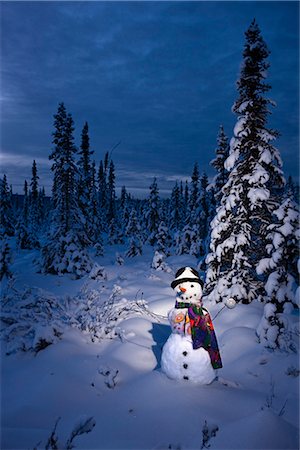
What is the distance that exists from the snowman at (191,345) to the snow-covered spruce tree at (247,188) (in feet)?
13.4

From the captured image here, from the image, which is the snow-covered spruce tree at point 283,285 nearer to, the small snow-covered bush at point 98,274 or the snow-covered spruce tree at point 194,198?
the small snow-covered bush at point 98,274

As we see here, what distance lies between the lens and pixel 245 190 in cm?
Answer: 948

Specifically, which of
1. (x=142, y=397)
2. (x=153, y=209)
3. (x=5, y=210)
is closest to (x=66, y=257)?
(x=142, y=397)

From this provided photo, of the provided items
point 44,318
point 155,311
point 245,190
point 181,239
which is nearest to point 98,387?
point 44,318

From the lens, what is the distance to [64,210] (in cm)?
1870

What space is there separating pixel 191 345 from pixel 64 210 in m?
15.5

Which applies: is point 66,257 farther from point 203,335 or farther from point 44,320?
point 203,335

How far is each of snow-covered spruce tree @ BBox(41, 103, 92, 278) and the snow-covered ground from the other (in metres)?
11.6

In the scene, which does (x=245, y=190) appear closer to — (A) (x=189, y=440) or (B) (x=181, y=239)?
(A) (x=189, y=440)

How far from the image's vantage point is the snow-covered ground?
11.1ft

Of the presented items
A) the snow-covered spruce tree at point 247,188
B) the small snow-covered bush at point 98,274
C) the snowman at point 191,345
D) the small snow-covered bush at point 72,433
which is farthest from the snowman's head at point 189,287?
the small snow-covered bush at point 98,274

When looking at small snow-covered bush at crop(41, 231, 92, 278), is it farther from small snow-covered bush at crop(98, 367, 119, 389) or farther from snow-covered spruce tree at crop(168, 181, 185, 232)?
snow-covered spruce tree at crop(168, 181, 185, 232)

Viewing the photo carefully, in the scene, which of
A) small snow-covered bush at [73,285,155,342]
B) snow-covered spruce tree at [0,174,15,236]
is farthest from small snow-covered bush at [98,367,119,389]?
snow-covered spruce tree at [0,174,15,236]

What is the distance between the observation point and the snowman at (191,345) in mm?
4750
